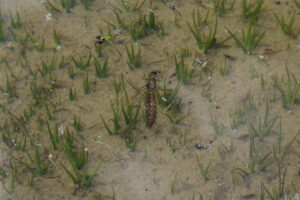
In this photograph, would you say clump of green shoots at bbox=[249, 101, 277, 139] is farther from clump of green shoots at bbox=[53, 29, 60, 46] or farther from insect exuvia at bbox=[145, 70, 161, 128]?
clump of green shoots at bbox=[53, 29, 60, 46]

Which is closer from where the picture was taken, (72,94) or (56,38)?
(72,94)

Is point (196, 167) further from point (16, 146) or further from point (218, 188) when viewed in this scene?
point (16, 146)

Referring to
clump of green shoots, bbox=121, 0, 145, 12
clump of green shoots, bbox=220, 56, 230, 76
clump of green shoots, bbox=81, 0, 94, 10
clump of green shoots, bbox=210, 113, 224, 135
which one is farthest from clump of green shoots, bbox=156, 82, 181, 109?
clump of green shoots, bbox=81, 0, 94, 10

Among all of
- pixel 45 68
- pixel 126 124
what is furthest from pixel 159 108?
pixel 45 68

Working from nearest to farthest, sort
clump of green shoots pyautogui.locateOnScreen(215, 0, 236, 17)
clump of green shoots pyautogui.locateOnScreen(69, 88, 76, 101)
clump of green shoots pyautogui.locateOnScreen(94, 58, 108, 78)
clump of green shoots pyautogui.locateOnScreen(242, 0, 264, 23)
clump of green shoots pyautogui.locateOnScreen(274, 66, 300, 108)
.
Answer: clump of green shoots pyautogui.locateOnScreen(274, 66, 300, 108), clump of green shoots pyautogui.locateOnScreen(69, 88, 76, 101), clump of green shoots pyautogui.locateOnScreen(94, 58, 108, 78), clump of green shoots pyautogui.locateOnScreen(242, 0, 264, 23), clump of green shoots pyautogui.locateOnScreen(215, 0, 236, 17)

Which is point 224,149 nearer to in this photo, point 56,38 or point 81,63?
point 81,63

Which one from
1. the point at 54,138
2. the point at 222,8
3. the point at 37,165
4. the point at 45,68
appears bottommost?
the point at 37,165
